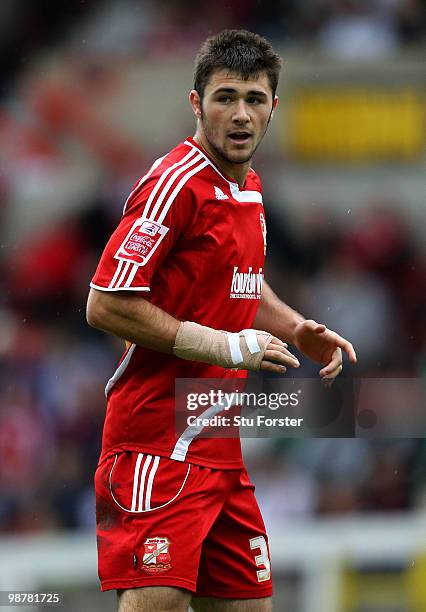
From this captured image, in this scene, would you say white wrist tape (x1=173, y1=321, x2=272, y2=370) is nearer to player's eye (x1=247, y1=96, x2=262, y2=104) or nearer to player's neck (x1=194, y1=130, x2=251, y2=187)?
player's neck (x1=194, y1=130, x2=251, y2=187)

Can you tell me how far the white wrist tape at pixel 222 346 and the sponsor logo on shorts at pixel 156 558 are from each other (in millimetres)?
571

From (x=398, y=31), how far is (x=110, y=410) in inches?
290

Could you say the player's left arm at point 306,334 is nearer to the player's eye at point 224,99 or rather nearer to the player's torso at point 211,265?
the player's torso at point 211,265

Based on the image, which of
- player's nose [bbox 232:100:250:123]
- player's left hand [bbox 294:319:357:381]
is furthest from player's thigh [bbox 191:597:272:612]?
player's nose [bbox 232:100:250:123]

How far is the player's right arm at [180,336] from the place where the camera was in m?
3.51

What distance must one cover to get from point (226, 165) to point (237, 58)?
1.12 feet

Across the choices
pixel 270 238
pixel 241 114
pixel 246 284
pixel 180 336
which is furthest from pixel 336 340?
pixel 270 238

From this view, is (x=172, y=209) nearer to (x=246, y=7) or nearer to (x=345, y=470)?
(x=345, y=470)

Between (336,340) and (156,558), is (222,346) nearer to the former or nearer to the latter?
(336,340)

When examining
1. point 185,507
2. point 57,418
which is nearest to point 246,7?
point 57,418

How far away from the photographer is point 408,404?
4785 millimetres

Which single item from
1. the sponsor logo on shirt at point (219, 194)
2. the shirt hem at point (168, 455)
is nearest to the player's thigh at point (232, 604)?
the shirt hem at point (168, 455)

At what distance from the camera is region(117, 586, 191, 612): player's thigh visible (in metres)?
3.49

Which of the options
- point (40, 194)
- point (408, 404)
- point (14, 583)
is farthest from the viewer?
point (40, 194)
